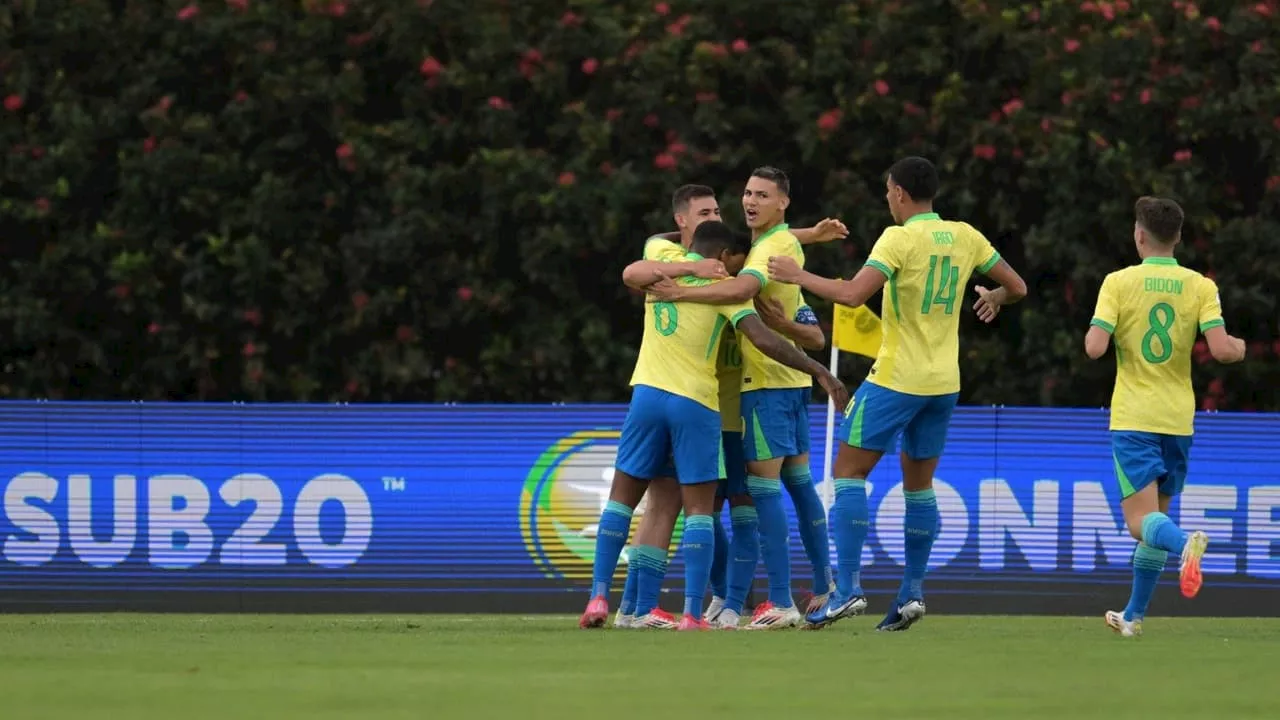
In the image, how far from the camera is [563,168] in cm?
1773

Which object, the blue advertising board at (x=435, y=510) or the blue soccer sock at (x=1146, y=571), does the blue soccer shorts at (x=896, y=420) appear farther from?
the blue advertising board at (x=435, y=510)

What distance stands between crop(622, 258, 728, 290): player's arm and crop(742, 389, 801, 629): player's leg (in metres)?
0.74

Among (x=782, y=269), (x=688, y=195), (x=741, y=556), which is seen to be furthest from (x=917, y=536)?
(x=688, y=195)

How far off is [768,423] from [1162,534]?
6.38 ft

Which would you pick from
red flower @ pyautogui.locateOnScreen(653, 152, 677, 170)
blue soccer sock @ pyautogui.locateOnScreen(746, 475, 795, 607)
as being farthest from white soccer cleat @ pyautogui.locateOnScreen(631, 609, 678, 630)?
red flower @ pyautogui.locateOnScreen(653, 152, 677, 170)

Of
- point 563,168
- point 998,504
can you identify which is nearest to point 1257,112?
point 998,504

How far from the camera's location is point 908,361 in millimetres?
10086

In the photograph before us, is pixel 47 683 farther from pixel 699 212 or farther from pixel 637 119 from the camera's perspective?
pixel 637 119

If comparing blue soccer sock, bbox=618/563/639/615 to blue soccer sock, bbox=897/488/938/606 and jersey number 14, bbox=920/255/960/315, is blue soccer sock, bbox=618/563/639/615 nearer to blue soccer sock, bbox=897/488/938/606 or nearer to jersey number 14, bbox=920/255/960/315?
blue soccer sock, bbox=897/488/938/606

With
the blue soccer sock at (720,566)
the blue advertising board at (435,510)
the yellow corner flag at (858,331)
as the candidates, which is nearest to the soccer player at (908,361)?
the blue soccer sock at (720,566)

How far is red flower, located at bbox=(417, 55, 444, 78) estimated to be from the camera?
57.8 feet

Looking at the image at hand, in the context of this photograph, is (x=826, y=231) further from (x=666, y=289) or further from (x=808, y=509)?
(x=808, y=509)

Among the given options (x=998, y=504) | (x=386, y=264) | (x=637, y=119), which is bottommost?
(x=998, y=504)

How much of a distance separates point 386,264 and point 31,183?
290cm
